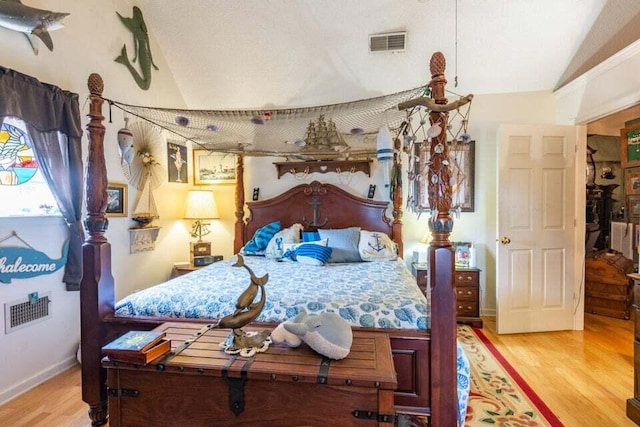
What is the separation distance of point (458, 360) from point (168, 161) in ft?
11.9

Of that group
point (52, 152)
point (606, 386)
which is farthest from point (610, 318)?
point (52, 152)

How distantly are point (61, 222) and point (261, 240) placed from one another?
1763mm

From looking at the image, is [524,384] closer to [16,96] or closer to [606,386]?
[606,386]

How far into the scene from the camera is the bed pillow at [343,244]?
10.9 ft

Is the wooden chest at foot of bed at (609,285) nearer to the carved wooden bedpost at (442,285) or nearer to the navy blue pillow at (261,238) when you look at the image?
the carved wooden bedpost at (442,285)

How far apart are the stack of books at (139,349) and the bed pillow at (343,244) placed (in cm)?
192

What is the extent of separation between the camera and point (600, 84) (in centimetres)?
308

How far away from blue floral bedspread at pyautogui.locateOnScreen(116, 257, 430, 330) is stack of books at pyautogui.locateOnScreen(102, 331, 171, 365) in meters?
0.47

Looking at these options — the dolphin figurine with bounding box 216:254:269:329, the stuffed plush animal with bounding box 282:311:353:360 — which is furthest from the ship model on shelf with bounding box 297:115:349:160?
the stuffed plush animal with bounding box 282:311:353:360

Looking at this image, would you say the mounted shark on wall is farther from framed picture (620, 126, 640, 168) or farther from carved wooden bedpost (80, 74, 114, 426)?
framed picture (620, 126, 640, 168)

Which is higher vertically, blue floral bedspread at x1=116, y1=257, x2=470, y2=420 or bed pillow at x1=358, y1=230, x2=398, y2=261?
bed pillow at x1=358, y1=230, x2=398, y2=261

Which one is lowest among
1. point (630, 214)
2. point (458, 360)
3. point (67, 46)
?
point (458, 360)

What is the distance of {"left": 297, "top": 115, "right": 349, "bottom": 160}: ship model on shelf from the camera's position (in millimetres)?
2564

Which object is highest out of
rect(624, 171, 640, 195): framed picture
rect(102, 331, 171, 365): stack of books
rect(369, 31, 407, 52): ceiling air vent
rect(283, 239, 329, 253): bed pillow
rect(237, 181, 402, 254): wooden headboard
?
rect(369, 31, 407, 52): ceiling air vent
